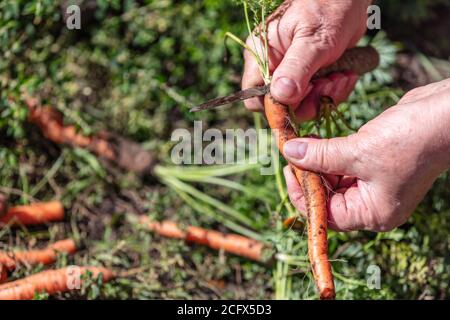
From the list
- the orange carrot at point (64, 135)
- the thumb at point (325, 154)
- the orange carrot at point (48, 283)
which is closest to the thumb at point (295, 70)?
the thumb at point (325, 154)

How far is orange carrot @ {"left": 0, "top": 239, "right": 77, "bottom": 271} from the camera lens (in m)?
2.39

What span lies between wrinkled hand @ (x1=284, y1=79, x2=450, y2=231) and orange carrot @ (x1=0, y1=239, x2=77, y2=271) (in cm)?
114

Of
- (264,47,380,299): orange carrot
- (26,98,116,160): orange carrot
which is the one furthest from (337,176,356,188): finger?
(26,98,116,160): orange carrot

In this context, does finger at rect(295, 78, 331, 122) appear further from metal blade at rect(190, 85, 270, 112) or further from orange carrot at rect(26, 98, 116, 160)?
orange carrot at rect(26, 98, 116, 160)

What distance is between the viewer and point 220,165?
9.57 feet

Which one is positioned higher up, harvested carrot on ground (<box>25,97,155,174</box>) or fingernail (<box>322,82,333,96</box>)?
fingernail (<box>322,82,333,96</box>)

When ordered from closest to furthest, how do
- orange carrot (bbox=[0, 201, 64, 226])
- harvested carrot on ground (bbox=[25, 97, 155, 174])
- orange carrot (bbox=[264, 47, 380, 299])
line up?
orange carrot (bbox=[264, 47, 380, 299])
orange carrot (bbox=[0, 201, 64, 226])
harvested carrot on ground (bbox=[25, 97, 155, 174])

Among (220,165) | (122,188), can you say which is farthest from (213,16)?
(122,188)

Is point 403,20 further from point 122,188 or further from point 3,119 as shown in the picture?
point 3,119

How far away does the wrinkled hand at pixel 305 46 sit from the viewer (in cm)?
195

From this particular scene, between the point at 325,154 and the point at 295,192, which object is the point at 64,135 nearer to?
the point at 295,192

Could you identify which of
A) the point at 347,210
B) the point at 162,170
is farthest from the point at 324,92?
the point at 162,170

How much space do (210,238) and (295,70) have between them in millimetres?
1023

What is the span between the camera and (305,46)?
201cm
